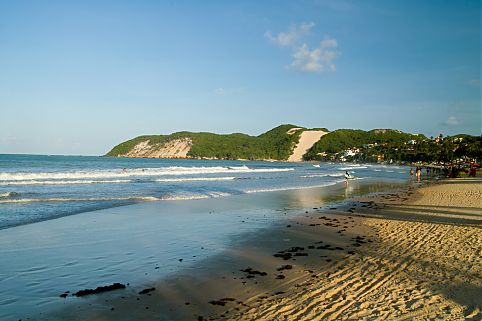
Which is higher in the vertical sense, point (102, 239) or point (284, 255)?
point (102, 239)

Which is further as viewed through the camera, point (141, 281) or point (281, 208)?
point (281, 208)

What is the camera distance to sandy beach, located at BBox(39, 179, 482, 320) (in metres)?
5.61

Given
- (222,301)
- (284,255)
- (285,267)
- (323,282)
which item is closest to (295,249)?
(284,255)

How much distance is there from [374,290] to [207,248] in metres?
4.86

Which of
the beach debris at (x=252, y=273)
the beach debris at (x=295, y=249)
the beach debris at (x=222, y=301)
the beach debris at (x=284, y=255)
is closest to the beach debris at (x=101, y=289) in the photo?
the beach debris at (x=222, y=301)

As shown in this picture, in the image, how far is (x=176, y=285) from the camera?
23.0 ft

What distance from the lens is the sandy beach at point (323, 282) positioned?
5609 millimetres

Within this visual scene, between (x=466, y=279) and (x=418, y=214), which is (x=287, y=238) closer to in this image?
(x=466, y=279)

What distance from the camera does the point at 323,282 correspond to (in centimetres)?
703

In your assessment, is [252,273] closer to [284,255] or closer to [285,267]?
[285,267]

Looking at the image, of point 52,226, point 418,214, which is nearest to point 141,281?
point 52,226

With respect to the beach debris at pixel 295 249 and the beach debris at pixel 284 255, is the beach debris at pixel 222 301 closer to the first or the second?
the beach debris at pixel 284 255

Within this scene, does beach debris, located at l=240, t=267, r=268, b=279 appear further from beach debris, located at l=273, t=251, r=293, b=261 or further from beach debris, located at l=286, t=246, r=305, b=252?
beach debris, located at l=286, t=246, r=305, b=252

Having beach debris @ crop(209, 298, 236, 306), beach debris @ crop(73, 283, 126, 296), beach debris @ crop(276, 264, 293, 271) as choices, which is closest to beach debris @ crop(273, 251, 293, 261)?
beach debris @ crop(276, 264, 293, 271)
